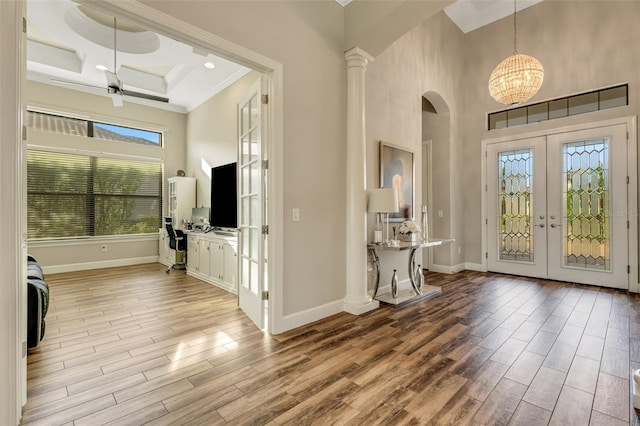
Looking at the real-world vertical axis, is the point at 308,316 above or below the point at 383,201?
below

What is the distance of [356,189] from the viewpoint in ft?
11.3

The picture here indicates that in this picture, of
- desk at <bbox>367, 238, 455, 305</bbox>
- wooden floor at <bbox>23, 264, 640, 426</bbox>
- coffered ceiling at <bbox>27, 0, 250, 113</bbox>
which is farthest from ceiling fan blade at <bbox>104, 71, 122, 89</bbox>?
desk at <bbox>367, 238, 455, 305</bbox>

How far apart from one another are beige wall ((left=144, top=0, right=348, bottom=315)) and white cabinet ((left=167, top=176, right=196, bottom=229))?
179 inches

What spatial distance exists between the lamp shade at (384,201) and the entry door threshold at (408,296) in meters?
1.18

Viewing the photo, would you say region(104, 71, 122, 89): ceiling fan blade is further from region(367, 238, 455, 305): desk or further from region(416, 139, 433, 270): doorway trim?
region(416, 139, 433, 270): doorway trim

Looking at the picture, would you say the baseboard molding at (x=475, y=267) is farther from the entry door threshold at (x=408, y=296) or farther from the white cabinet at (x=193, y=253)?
the white cabinet at (x=193, y=253)

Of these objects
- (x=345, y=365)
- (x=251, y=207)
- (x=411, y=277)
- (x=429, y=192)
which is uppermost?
(x=429, y=192)

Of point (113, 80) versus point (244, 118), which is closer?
point (244, 118)

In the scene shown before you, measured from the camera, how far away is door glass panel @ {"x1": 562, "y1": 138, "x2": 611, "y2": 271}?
15.0 feet

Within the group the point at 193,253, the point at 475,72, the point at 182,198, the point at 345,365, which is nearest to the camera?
the point at 345,365

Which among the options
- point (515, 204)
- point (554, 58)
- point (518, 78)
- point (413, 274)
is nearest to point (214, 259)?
point (413, 274)

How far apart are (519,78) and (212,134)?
5430mm

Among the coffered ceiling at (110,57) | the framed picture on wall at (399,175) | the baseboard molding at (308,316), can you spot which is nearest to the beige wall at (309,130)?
the baseboard molding at (308,316)

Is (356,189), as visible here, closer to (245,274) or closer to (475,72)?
(245,274)
